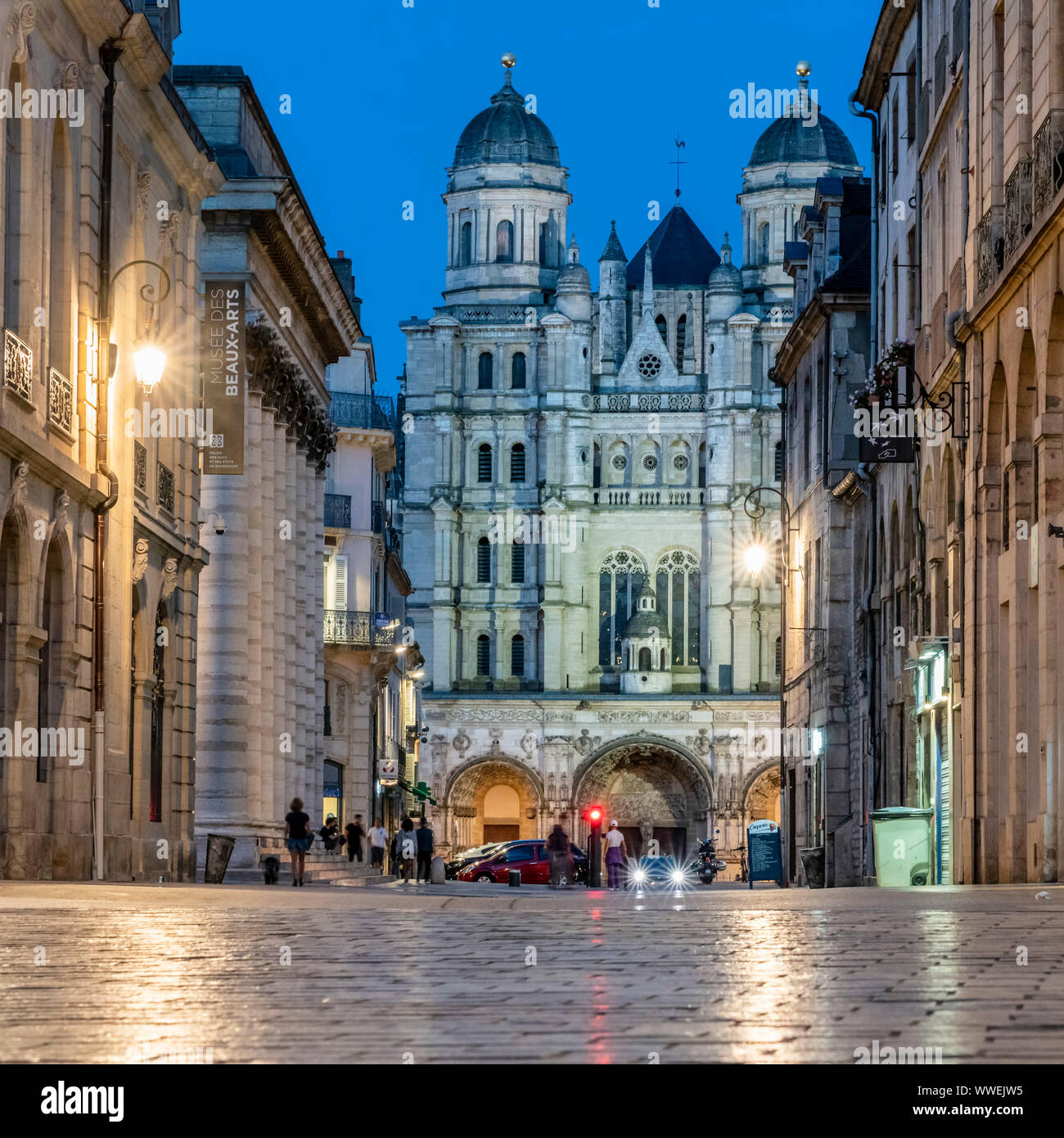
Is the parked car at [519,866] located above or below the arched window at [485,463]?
below

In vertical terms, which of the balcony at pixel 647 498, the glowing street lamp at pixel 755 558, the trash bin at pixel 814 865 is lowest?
the trash bin at pixel 814 865

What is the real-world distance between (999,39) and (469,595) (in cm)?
8254

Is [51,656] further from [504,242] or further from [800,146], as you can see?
[800,146]

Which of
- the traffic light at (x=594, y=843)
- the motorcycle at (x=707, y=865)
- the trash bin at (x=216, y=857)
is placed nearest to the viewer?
the trash bin at (x=216, y=857)

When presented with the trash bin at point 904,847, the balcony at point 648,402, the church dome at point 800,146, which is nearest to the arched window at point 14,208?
the trash bin at point 904,847

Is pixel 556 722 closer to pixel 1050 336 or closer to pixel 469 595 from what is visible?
pixel 469 595

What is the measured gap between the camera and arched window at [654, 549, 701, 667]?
108688 millimetres

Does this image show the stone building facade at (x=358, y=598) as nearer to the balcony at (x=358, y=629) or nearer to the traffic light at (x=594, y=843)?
the balcony at (x=358, y=629)

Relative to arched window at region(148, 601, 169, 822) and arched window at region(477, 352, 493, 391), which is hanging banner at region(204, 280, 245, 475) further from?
arched window at region(477, 352, 493, 391)

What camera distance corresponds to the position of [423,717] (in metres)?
105

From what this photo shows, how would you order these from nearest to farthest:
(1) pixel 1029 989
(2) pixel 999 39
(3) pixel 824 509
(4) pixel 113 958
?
1. (1) pixel 1029 989
2. (4) pixel 113 958
3. (2) pixel 999 39
4. (3) pixel 824 509

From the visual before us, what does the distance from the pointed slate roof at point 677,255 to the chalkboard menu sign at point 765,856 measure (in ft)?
241

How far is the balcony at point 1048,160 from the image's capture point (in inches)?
→ 925
